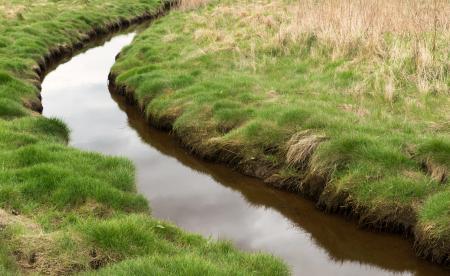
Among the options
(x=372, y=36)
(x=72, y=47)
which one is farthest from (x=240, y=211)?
(x=72, y=47)

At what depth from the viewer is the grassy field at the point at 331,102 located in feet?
36.3

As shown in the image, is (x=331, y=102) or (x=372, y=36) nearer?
(x=331, y=102)

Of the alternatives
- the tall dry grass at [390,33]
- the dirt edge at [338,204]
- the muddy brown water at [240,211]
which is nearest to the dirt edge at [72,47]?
the muddy brown water at [240,211]

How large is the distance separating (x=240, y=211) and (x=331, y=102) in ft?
15.7

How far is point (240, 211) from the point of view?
11828 mm

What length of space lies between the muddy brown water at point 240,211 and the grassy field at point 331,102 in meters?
0.41

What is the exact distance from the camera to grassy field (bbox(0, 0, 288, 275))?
7426 mm

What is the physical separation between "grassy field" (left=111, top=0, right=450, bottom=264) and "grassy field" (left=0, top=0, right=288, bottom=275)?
3379 mm

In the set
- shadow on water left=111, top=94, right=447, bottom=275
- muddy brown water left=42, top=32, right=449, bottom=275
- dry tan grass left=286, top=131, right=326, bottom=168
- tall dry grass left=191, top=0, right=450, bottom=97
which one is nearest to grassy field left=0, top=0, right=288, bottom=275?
muddy brown water left=42, top=32, right=449, bottom=275

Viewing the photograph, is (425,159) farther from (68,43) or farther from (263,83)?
(68,43)

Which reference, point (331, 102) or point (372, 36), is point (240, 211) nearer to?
point (331, 102)

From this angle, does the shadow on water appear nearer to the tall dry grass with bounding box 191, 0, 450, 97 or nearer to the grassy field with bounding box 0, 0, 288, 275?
the grassy field with bounding box 0, 0, 288, 275

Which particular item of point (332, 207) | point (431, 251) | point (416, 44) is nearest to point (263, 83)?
point (416, 44)

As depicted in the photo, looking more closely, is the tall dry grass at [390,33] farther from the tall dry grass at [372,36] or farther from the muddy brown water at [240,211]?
the muddy brown water at [240,211]
